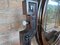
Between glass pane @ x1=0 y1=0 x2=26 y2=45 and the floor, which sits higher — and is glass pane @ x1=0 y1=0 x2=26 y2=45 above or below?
above

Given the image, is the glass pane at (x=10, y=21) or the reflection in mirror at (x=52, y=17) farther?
the reflection in mirror at (x=52, y=17)

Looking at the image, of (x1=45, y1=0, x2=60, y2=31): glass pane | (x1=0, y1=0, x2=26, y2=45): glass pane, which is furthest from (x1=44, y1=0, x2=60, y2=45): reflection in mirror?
(x1=0, y1=0, x2=26, y2=45): glass pane

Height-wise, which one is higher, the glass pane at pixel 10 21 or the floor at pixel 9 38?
the glass pane at pixel 10 21

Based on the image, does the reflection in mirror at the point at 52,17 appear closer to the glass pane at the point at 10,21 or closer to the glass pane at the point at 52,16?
the glass pane at the point at 52,16

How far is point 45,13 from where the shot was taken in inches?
53.1

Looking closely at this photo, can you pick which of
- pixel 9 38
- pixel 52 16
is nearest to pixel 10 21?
pixel 9 38

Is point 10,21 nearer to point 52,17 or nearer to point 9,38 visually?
point 9,38

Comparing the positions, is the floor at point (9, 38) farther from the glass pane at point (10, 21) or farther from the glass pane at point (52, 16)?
the glass pane at point (52, 16)

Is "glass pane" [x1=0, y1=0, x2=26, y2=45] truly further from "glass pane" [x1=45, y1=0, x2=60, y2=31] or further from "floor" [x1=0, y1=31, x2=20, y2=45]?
"glass pane" [x1=45, y1=0, x2=60, y2=31]

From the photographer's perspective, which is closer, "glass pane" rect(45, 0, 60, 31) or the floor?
the floor

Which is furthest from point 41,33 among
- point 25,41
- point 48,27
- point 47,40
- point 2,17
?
point 2,17

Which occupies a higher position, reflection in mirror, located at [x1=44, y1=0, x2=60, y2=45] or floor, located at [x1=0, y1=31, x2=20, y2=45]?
reflection in mirror, located at [x1=44, y1=0, x2=60, y2=45]

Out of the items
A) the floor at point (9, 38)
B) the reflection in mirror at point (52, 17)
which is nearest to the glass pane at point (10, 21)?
the floor at point (9, 38)

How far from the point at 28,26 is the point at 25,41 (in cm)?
14
